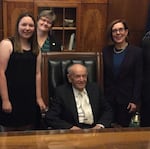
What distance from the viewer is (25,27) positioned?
271cm

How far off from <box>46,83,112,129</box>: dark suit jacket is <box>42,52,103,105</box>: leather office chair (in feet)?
0.34

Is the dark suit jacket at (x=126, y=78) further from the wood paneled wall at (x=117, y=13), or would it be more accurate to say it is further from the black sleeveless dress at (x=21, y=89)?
the wood paneled wall at (x=117, y=13)

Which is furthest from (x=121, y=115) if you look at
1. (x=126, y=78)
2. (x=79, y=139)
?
(x=79, y=139)

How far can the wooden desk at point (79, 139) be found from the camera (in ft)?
6.23

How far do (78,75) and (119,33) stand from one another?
28.1 inches

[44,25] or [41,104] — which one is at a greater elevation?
[44,25]

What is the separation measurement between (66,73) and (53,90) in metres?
0.16

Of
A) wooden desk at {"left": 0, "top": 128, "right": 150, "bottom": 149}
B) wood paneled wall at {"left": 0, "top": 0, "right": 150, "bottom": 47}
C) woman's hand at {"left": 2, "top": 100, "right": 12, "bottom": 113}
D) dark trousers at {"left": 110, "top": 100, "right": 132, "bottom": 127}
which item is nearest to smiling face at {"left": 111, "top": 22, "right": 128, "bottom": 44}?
dark trousers at {"left": 110, "top": 100, "right": 132, "bottom": 127}

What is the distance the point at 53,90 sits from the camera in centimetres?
276

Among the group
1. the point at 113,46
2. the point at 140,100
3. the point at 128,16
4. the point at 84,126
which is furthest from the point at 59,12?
the point at 84,126

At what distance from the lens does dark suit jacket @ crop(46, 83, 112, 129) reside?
2.62 meters

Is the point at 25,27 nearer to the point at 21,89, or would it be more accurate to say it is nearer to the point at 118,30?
the point at 21,89

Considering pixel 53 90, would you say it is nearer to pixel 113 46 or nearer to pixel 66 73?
pixel 66 73

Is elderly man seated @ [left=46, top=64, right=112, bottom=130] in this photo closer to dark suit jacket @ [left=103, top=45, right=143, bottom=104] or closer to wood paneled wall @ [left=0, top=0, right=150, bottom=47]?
dark suit jacket @ [left=103, top=45, right=143, bottom=104]
